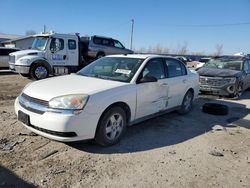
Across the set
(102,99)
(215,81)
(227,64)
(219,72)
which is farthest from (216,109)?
(227,64)

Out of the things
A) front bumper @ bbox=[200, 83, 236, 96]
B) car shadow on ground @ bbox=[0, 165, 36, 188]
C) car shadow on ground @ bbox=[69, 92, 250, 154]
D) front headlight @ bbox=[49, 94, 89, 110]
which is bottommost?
car shadow on ground @ bbox=[0, 165, 36, 188]

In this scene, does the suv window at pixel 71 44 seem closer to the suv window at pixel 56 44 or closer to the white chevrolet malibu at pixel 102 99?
the suv window at pixel 56 44

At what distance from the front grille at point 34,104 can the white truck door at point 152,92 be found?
5.72 feet

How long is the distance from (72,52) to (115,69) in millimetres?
8613

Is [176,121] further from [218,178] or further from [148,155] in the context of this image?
[218,178]

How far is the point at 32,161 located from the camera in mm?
3672

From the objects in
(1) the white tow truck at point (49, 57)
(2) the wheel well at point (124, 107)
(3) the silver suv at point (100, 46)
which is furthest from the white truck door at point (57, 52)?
(2) the wheel well at point (124, 107)

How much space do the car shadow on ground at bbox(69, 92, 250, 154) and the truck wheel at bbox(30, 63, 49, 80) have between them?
7.64m

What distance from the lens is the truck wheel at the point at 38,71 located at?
11828 millimetres

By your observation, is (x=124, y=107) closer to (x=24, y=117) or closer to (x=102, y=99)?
(x=102, y=99)

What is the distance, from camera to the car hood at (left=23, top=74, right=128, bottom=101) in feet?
12.9

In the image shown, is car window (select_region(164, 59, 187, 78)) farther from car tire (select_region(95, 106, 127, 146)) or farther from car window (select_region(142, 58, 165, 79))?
car tire (select_region(95, 106, 127, 146))

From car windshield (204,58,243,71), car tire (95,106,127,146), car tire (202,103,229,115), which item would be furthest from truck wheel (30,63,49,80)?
car tire (95,106,127,146)

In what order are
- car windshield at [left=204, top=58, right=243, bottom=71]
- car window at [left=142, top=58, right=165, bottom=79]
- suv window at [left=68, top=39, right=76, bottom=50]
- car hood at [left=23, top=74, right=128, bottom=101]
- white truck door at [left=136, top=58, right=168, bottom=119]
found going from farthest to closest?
suv window at [left=68, top=39, right=76, bottom=50] < car windshield at [left=204, top=58, right=243, bottom=71] < car window at [left=142, top=58, right=165, bottom=79] < white truck door at [left=136, top=58, right=168, bottom=119] < car hood at [left=23, top=74, right=128, bottom=101]
